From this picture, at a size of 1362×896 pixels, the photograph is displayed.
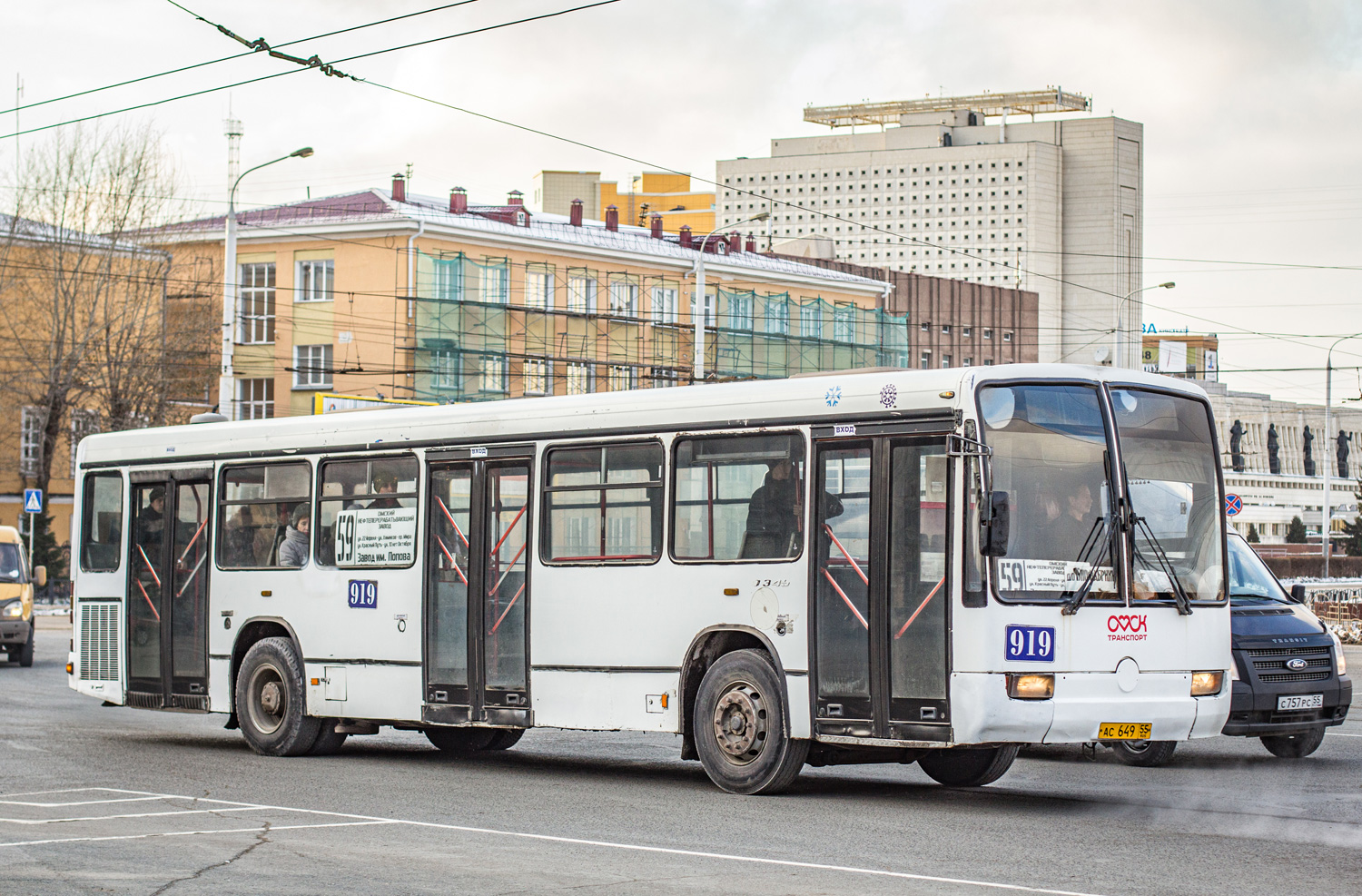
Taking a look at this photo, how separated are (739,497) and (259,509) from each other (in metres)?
5.58

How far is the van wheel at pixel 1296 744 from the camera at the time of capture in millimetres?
15023

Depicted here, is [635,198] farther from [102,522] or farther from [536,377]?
[102,522]

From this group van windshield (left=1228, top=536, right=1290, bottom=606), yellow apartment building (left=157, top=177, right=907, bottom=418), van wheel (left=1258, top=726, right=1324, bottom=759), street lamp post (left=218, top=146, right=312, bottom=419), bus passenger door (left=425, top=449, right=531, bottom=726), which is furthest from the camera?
yellow apartment building (left=157, top=177, right=907, bottom=418)

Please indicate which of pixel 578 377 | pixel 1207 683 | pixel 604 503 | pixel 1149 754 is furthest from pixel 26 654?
pixel 578 377

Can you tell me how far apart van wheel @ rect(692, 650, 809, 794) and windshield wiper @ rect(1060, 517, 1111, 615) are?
2.02 metres

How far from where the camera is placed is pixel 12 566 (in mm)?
27641

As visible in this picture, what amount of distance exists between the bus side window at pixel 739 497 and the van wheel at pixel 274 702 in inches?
177

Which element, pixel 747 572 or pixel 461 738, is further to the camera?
pixel 461 738

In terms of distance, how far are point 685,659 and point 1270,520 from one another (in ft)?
411

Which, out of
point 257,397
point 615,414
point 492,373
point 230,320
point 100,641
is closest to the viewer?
point 615,414

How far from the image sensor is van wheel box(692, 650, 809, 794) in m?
11.9

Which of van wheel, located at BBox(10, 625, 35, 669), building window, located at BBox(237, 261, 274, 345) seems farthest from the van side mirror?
building window, located at BBox(237, 261, 274, 345)

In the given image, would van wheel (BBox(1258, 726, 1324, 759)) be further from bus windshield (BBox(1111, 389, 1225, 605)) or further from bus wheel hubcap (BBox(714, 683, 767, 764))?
bus wheel hubcap (BBox(714, 683, 767, 764))

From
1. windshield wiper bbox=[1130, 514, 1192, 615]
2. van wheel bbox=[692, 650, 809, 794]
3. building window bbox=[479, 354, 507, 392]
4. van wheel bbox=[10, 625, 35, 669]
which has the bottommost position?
van wheel bbox=[10, 625, 35, 669]
